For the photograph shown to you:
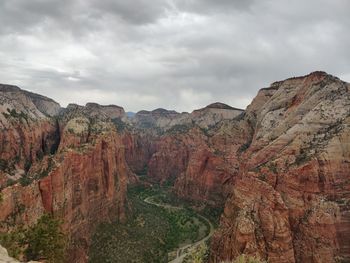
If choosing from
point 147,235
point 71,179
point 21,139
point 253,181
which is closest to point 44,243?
point 71,179

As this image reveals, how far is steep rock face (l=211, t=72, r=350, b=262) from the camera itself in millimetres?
52406

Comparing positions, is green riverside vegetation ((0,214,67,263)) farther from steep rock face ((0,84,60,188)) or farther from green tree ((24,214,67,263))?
steep rock face ((0,84,60,188))

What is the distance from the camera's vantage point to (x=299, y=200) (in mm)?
56156

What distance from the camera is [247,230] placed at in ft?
175

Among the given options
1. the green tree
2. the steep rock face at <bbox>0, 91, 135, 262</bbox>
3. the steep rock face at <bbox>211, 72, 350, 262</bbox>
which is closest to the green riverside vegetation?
the green tree

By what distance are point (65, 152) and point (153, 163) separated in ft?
396

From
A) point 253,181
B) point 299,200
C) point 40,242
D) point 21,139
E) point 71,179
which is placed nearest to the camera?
point 40,242

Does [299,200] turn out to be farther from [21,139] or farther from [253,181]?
[21,139]

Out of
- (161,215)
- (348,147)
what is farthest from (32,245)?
(161,215)

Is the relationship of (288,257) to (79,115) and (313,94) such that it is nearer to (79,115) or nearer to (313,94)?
(313,94)

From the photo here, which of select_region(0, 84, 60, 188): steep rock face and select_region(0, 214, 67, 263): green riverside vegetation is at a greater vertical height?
select_region(0, 84, 60, 188): steep rock face

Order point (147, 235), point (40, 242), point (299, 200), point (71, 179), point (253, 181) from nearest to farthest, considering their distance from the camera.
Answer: point (40, 242) < point (299, 200) < point (253, 181) < point (71, 179) < point (147, 235)

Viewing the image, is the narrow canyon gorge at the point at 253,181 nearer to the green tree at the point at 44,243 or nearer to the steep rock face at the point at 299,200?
the steep rock face at the point at 299,200

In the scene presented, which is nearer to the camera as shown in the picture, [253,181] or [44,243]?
[44,243]
